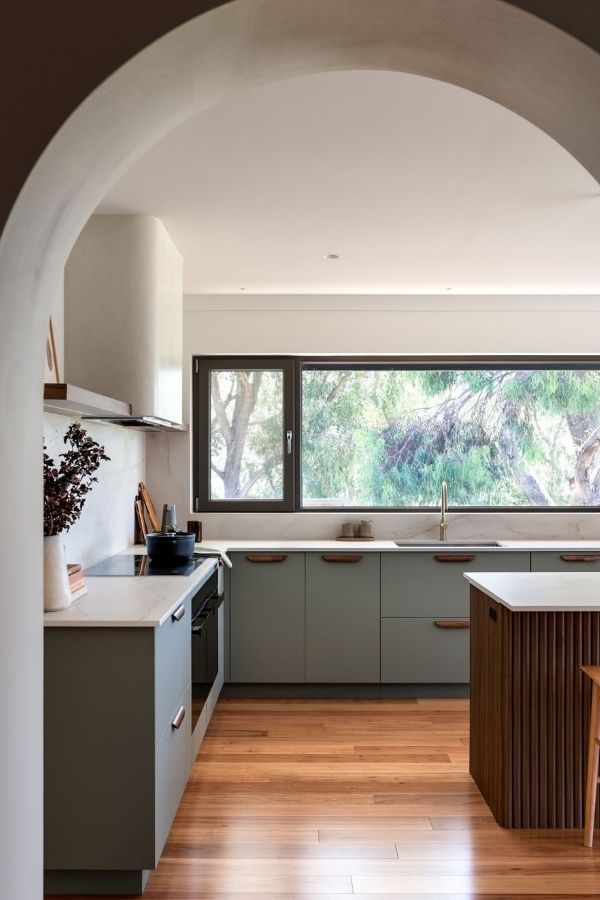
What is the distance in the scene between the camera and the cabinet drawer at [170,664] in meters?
2.51

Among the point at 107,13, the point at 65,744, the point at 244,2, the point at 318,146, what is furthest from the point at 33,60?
the point at 65,744

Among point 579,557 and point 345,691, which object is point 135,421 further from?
point 579,557

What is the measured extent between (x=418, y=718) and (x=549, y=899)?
72.0 inches

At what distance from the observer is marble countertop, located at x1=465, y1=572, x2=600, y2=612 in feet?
9.04

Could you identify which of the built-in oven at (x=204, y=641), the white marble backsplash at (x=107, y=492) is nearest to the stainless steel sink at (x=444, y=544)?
the built-in oven at (x=204, y=641)

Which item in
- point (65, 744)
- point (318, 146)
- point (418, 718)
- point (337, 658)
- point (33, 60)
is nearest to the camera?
point (33, 60)

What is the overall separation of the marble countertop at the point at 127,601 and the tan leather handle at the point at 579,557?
86.9 inches

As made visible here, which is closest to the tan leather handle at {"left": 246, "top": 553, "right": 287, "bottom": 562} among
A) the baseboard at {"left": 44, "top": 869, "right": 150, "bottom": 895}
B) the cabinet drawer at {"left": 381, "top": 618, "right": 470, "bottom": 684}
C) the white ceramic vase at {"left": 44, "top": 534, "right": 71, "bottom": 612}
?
the cabinet drawer at {"left": 381, "top": 618, "right": 470, "bottom": 684}

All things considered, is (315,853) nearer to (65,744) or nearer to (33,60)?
(65,744)

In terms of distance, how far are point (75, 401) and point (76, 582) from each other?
0.87m

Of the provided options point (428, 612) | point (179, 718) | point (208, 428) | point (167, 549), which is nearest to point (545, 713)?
point (179, 718)

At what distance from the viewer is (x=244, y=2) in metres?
0.98

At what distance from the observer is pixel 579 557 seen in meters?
4.58

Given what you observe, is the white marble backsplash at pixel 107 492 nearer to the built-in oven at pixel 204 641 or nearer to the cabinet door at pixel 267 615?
the built-in oven at pixel 204 641
